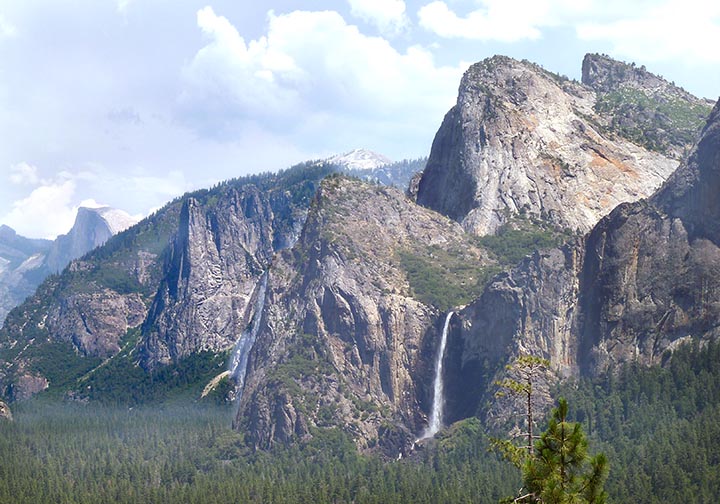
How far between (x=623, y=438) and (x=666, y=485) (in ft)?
94.5

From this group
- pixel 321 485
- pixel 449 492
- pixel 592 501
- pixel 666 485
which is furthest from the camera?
pixel 321 485

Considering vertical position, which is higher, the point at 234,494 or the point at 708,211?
the point at 708,211

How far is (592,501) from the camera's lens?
60.9 m

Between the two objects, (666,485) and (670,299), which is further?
(670,299)

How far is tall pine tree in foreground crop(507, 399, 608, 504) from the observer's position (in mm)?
60594

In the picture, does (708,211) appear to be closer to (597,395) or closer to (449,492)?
(597,395)

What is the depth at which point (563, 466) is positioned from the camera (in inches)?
2435

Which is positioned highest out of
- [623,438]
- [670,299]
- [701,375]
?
[670,299]

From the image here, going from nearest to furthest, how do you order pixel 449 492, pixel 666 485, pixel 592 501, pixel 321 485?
pixel 592 501
pixel 666 485
pixel 449 492
pixel 321 485

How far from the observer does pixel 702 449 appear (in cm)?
15350

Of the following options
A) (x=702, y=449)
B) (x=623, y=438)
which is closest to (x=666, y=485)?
(x=702, y=449)

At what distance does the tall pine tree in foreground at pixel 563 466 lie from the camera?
60.6m

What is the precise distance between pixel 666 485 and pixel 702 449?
794cm

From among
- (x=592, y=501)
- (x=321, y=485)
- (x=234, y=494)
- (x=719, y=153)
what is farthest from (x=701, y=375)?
(x=592, y=501)
